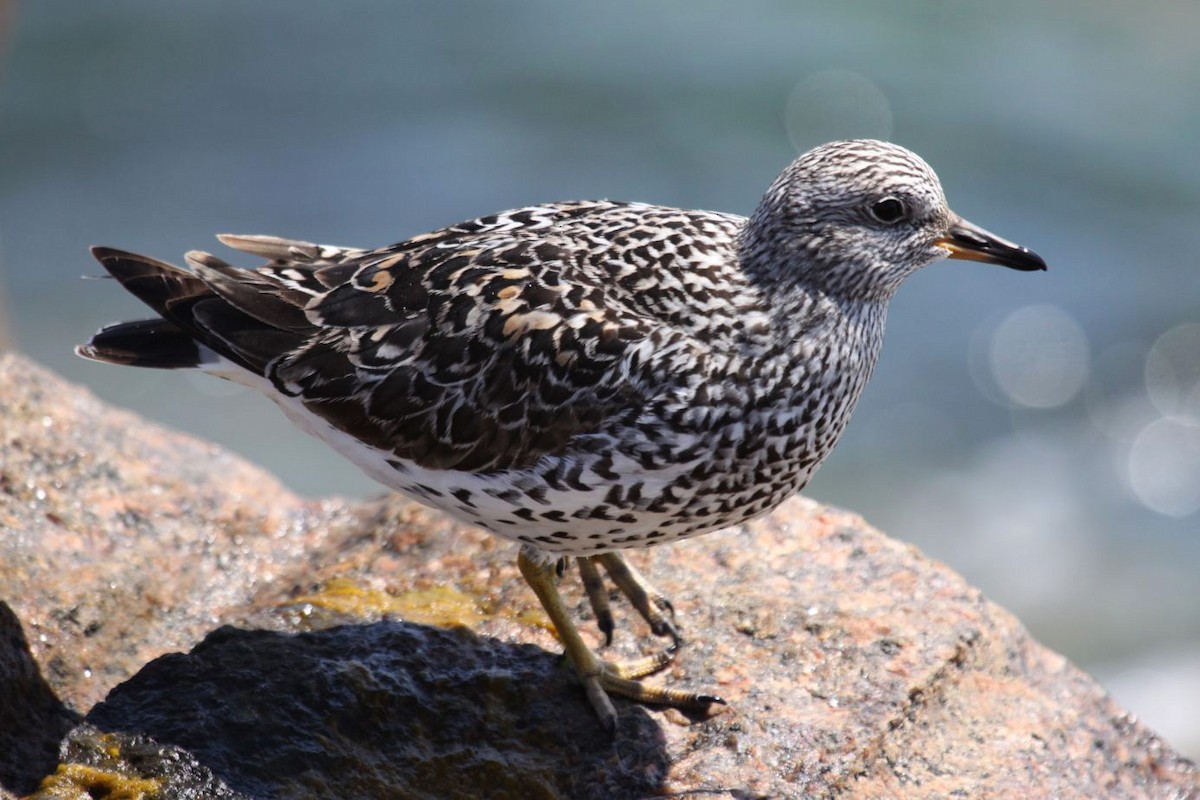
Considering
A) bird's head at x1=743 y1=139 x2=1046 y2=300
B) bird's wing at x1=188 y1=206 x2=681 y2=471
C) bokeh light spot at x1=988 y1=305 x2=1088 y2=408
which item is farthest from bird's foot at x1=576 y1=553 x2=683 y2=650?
bokeh light spot at x1=988 y1=305 x2=1088 y2=408

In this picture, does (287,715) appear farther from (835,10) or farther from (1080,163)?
(835,10)

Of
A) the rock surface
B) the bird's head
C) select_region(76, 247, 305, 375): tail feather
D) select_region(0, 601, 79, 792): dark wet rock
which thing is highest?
the bird's head

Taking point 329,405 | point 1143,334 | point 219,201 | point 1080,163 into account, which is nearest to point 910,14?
point 1080,163

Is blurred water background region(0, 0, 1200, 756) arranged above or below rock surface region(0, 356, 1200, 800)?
above

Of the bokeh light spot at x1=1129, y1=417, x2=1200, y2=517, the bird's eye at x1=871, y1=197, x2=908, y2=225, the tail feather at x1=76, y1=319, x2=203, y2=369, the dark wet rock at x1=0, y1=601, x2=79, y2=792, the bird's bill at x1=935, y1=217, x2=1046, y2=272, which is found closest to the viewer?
the dark wet rock at x1=0, y1=601, x2=79, y2=792

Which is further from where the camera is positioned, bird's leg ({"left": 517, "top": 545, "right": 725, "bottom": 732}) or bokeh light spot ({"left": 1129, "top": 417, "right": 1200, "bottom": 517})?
bokeh light spot ({"left": 1129, "top": 417, "right": 1200, "bottom": 517})

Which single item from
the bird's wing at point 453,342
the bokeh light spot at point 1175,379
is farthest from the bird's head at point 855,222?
the bokeh light spot at point 1175,379

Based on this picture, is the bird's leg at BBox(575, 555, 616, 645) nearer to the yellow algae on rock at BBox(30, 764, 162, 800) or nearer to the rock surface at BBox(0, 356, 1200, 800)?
the rock surface at BBox(0, 356, 1200, 800)
